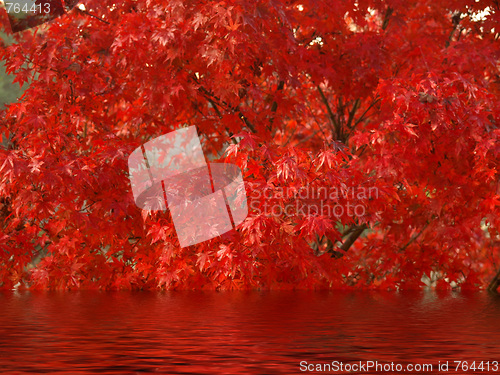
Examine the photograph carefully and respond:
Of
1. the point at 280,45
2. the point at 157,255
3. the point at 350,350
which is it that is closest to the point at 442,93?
the point at 280,45

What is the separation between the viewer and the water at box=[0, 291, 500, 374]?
11.2 ft

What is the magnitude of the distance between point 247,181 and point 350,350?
3798mm

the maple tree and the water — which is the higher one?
the maple tree

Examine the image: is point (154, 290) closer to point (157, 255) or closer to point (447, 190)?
point (157, 255)

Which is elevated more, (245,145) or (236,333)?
(245,145)

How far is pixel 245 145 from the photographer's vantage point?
7258mm

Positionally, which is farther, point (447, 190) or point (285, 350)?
point (447, 190)

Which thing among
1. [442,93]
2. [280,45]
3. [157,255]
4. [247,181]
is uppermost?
[280,45]

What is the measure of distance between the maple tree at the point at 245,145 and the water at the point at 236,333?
0.84 metres

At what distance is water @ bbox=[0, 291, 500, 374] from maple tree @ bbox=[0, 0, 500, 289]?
2.75ft

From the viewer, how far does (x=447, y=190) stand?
26.3 ft

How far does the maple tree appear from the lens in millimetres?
7387

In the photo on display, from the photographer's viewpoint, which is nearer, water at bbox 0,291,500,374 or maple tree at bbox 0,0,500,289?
water at bbox 0,291,500,374

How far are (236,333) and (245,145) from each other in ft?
10.1
